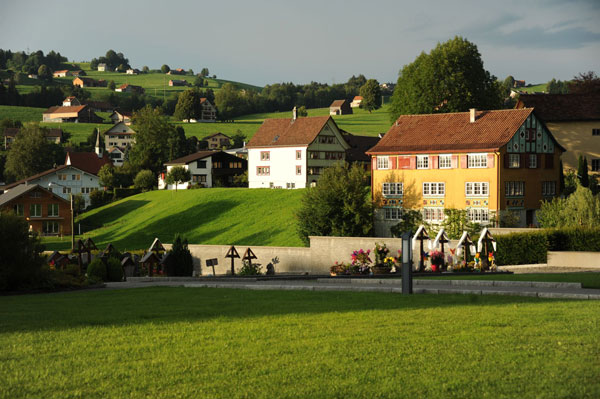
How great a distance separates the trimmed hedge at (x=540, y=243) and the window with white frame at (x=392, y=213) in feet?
93.1

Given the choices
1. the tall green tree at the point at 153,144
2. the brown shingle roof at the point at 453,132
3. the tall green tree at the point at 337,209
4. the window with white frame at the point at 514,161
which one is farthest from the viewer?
the tall green tree at the point at 153,144

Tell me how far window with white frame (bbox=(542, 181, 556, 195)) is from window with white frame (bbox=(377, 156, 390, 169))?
1325 centimetres

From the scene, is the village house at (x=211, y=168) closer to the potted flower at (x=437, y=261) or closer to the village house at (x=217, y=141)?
the village house at (x=217, y=141)

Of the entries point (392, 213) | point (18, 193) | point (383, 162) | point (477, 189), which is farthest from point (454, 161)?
point (18, 193)

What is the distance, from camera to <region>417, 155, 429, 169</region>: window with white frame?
6397cm

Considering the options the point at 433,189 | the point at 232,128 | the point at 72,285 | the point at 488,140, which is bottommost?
the point at 72,285

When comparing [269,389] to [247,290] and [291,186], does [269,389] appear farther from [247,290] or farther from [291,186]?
[291,186]

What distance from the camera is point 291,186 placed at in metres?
95.2

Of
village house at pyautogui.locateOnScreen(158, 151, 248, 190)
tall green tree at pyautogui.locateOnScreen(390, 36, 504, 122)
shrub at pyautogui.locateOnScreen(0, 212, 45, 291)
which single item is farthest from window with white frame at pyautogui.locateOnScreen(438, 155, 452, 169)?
village house at pyautogui.locateOnScreen(158, 151, 248, 190)

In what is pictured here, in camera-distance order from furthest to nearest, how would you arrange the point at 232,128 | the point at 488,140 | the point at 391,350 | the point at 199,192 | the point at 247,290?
the point at 232,128
the point at 199,192
the point at 488,140
the point at 247,290
the point at 391,350

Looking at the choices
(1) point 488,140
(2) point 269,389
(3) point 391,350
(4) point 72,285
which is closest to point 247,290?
(4) point 72,285

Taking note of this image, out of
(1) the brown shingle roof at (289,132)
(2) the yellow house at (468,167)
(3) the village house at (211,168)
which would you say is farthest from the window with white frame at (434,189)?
(3) the village house at (211,168)

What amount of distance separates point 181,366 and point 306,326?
3.38 metres

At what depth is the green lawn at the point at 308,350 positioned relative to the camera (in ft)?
29.4
